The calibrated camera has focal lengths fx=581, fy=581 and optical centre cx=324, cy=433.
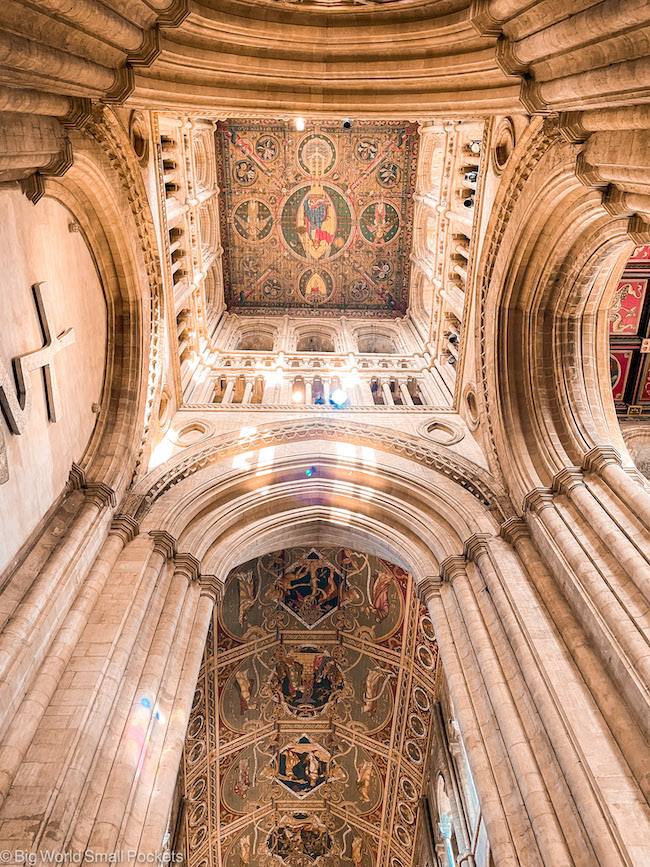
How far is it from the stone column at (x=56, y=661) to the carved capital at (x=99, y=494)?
0.35m

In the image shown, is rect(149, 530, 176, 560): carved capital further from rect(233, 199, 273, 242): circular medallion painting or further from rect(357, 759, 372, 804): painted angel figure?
rect(233, 199, 273, 242): circular medallion painting

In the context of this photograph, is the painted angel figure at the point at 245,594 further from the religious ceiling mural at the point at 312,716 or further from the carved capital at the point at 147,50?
the carved capital at the point at 147,50

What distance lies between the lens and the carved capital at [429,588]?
7871 mm

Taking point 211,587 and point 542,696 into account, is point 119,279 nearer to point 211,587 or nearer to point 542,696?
point 211,587

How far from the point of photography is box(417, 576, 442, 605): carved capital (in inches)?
310

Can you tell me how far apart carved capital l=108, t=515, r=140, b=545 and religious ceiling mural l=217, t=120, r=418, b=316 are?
12.3 metres

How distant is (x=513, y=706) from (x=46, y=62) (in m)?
7.09

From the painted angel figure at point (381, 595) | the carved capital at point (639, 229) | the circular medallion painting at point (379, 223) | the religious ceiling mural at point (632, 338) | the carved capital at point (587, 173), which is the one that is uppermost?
the circular medallion painting at point (379, 223)

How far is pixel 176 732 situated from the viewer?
5.99 metres

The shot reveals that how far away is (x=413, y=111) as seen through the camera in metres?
6.89

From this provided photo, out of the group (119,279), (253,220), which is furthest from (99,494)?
(253,220)

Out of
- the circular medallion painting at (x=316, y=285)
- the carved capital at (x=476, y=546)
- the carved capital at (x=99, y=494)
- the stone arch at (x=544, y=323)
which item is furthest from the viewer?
the circular medallion painting at (x=316, y=285)

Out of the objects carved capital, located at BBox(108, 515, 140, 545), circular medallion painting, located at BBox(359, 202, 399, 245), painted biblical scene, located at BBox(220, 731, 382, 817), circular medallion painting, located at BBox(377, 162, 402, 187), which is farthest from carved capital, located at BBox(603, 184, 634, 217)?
circular medallion painting, located at BBox(359, 202, 399, 245)

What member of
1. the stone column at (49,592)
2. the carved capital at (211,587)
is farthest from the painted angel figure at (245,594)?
the stone column at (49,592)
